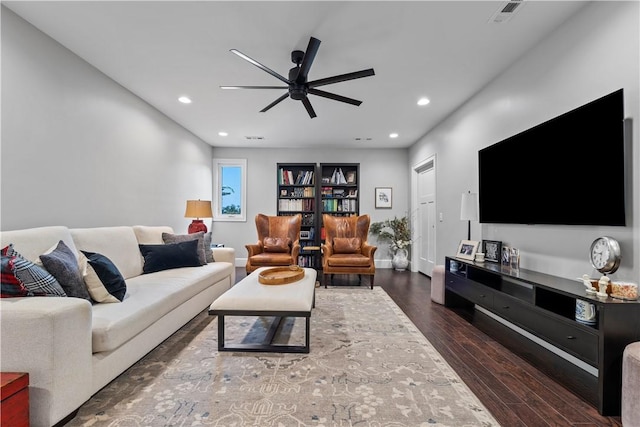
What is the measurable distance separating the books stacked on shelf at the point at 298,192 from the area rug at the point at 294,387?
3.65m

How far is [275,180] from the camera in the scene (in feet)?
19.7

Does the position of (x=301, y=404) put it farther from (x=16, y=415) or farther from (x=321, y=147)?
(x=321, y=147)

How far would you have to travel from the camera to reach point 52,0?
1989mm

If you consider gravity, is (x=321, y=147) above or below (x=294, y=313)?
above

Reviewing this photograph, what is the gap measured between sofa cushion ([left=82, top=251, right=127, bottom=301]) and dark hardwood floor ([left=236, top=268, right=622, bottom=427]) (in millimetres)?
2335

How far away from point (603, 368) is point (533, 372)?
1.61ft

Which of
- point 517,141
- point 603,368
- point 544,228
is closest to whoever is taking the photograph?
point 603,368

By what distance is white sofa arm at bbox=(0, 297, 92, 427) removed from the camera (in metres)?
1.26

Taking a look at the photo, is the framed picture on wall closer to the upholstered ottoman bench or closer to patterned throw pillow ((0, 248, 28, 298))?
the upholstered ottoman bench

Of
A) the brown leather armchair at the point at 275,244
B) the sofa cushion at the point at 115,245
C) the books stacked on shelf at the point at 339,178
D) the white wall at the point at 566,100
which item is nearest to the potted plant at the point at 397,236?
the books stacked on shelf at the point at 339,178

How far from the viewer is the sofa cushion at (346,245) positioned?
15.2 feet

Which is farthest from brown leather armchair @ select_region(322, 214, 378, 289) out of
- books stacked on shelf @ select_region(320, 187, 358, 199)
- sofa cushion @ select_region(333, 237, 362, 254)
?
books stacked on shelf @ select_region(320, 187, 358, 199)

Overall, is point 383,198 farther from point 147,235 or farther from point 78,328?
point 78,328

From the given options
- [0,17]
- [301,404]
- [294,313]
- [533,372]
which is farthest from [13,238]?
[533,372]
